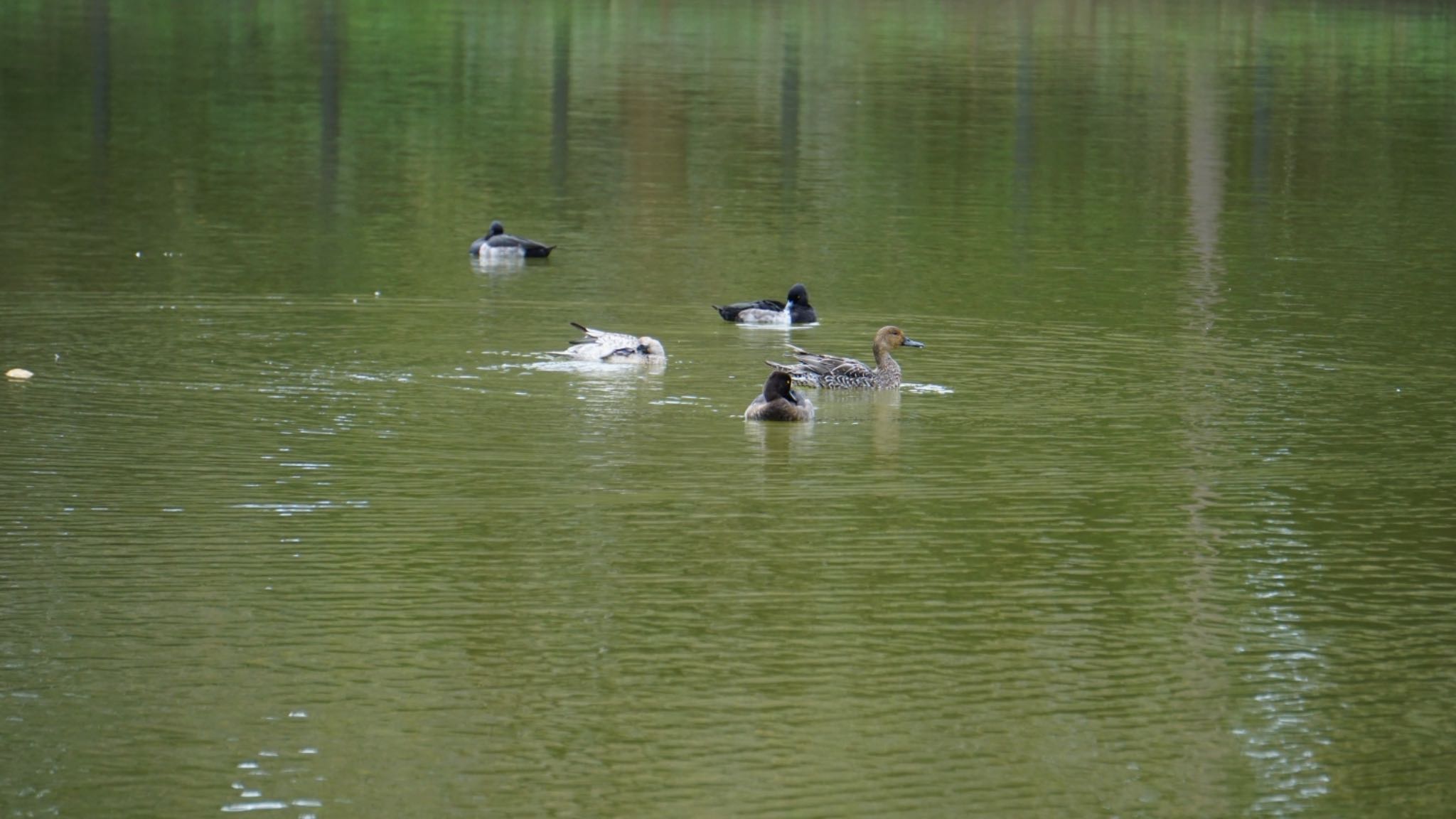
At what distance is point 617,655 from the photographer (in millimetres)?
9734

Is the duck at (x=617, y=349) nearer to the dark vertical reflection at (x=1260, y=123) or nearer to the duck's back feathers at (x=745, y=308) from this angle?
the duck's back feathers at (x=745, y=308)

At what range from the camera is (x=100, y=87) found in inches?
1508

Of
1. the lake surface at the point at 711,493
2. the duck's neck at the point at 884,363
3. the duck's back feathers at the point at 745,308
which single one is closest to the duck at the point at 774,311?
the duck's back feathers at the point at 745,308

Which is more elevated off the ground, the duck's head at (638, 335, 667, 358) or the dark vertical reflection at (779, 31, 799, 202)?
the dark vertical reflection at (779, 31, 799, 202)

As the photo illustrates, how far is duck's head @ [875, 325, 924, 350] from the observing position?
53.9ft

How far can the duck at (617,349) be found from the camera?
654 inches

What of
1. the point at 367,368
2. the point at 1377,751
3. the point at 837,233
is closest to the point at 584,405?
the point at 367,368

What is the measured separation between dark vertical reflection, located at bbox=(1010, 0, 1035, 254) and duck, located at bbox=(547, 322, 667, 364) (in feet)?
25.7

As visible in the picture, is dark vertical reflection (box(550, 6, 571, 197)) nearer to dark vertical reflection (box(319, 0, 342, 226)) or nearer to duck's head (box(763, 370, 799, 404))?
dark vertical reflection (box(319, 0, 342, 226))

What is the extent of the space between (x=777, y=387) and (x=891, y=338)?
2131 millimetres

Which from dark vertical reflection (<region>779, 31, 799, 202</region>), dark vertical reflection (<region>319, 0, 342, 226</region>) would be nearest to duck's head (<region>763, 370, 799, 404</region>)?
dark vertical reflection (<region>319, 0, 342, 226</region>)

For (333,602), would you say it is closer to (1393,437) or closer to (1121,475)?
(1121,475)

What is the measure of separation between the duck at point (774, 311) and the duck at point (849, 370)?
6.56 feet

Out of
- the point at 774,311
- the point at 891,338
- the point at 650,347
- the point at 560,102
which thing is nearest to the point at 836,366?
the point at 891,338
